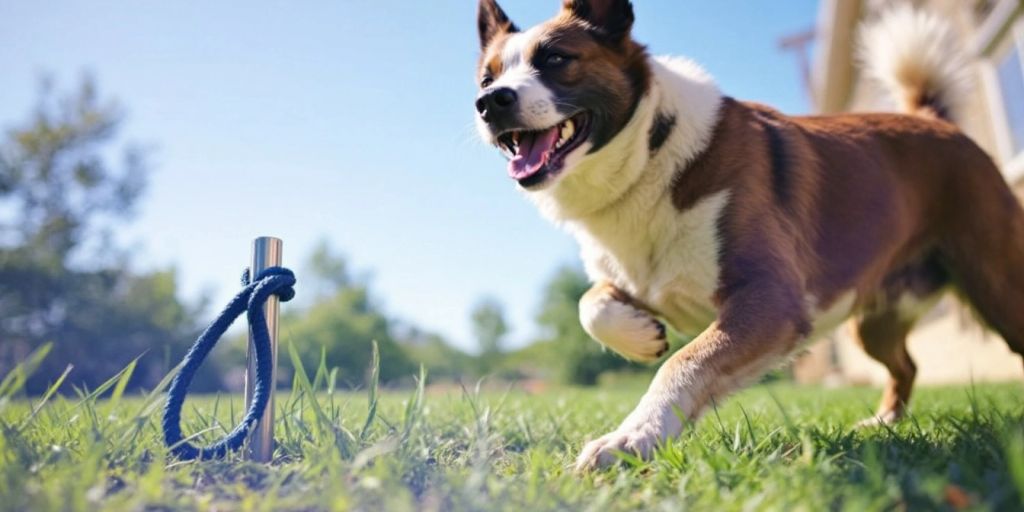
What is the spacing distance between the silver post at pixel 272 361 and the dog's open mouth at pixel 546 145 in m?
1.07

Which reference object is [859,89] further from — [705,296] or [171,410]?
[171,410]

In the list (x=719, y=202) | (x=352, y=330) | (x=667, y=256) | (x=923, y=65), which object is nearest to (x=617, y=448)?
(x=667, y=256)

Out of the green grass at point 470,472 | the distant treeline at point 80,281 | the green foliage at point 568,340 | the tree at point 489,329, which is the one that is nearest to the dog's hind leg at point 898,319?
the green grass at point 470,472

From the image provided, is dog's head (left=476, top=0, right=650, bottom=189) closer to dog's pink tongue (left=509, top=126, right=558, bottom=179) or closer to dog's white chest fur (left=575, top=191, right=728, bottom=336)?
dog's pink tongue (left=509, top=126, right=558, bottom=179)

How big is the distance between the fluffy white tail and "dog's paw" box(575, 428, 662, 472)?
121 inches

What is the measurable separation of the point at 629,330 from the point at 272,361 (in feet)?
4.76

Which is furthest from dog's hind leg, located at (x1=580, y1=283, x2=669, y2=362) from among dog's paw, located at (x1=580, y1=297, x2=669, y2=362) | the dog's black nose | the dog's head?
the dog's black nose

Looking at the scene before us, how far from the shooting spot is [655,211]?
2.79 meters

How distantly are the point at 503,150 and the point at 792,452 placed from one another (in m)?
1.63

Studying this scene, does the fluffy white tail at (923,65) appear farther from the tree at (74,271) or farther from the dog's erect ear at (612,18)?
the tree at (74,271)

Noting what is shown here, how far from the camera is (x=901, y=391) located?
3.88 m

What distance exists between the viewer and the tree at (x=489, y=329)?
43.8 meters

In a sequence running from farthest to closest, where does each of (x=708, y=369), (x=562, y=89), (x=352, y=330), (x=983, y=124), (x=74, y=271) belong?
1. (x=352, y=330)
2. (x=74, y=271)
3. (x=983, y=124)
4. (x=562, y=89)
5. (x=708, y=369)

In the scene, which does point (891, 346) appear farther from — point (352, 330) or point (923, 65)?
point (352, 330)
